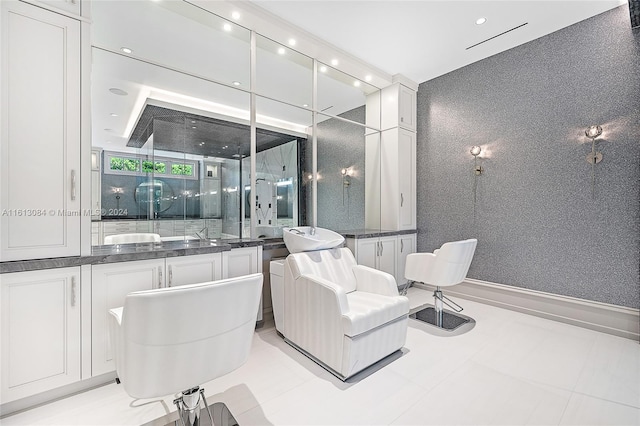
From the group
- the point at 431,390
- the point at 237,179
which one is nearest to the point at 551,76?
the point at 431,390

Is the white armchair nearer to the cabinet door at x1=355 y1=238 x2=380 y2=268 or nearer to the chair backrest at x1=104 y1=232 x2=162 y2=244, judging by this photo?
the cabinet door at x1=355 y1=238 x2=380 y2=268

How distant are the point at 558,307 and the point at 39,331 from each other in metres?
4.42

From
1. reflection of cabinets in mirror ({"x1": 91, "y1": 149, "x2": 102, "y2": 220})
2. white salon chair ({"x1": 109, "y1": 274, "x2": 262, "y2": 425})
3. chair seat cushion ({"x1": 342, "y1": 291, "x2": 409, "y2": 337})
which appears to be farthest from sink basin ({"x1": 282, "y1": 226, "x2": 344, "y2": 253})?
reflection of cabinets in mirror ({"x1": 91, "y1": 149, "x2": 102, "y2": 220})

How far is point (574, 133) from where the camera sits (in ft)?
9.71

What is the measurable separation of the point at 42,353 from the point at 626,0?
5368 millimetres

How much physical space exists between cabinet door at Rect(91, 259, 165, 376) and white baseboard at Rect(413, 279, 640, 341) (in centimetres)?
373

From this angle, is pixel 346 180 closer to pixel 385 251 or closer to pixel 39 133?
pixel 385 251

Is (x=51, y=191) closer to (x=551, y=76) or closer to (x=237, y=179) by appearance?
(x=237, y=179)

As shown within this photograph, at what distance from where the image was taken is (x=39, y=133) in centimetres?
172

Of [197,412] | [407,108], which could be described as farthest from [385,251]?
[197,412]

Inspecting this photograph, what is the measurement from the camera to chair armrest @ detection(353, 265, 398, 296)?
241 centimetres

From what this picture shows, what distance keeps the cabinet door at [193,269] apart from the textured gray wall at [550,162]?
10.3 ft

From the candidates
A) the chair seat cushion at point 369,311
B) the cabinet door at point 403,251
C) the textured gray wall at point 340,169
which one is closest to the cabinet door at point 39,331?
the chair seat cushion at point 369,311

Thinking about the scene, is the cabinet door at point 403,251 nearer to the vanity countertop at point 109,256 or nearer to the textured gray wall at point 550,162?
the textured gray wall at point 550,162
